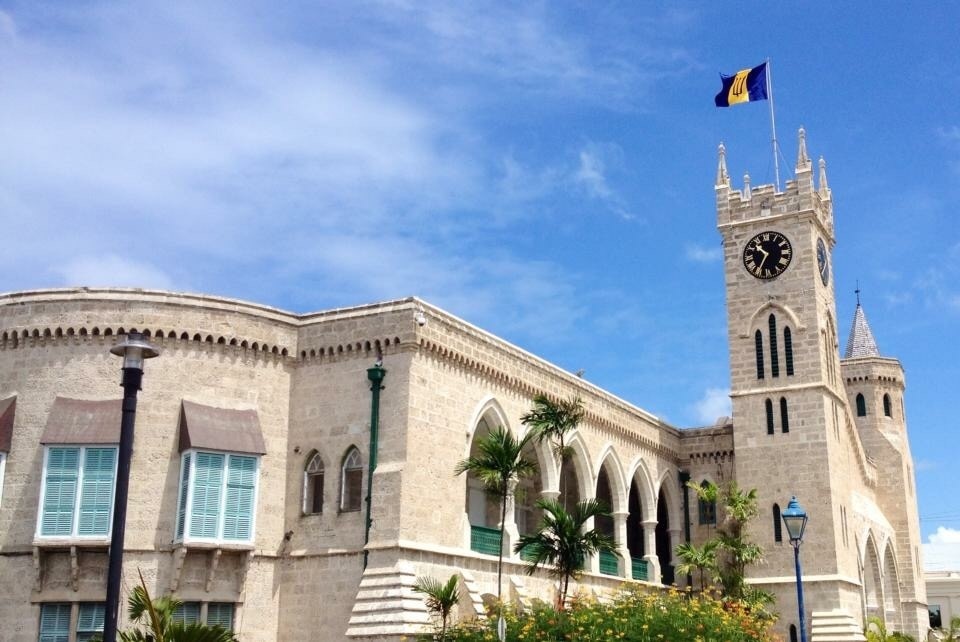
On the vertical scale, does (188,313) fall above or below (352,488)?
above

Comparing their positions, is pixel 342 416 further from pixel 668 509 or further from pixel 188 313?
pixel 668 509

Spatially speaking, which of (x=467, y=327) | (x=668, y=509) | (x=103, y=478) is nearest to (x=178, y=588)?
(x=103, y=478)

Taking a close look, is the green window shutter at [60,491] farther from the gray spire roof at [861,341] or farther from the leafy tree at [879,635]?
the gray spire roof at [861,341]

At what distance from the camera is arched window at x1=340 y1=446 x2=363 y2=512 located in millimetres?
26631

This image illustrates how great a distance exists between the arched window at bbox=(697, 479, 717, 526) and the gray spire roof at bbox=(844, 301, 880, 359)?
58.3 feet

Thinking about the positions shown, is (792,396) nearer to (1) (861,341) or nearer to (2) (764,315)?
(2) (764,315)

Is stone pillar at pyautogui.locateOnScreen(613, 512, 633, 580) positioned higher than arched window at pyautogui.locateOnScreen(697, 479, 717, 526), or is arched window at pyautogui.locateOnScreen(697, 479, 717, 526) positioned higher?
arched window at pyautogui.locateOnScreen(697, 479, 717, 526)

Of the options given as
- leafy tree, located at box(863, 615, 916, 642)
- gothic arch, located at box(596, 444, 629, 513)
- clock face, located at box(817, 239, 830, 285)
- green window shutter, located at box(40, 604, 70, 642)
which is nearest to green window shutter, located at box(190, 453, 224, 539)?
green window shutter, located at box(40, 604, 70, 642)

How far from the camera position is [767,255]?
39.9 m

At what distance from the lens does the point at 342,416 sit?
88.6 feet

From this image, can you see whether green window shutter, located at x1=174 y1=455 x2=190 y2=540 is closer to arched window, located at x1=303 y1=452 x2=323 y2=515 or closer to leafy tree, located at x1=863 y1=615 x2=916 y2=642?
arched window, located at x1=303 y1=452 x2=323 y2=515

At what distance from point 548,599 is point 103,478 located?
12.1 m

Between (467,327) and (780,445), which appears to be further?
(780,445)

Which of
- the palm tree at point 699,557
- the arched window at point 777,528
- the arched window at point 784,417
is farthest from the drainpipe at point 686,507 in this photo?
the arched window at point 784,417
